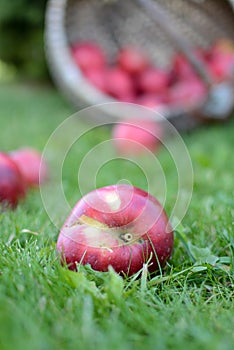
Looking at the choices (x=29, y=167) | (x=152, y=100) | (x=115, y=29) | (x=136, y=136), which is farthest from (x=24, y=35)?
(x=29, y=167)

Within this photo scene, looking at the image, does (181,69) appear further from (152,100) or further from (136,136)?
(136,136)

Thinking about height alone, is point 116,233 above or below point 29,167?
above

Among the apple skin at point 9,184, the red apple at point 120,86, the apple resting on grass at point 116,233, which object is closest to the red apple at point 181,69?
the red apple at point 120,86

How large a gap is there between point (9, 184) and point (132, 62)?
2324 millimetres

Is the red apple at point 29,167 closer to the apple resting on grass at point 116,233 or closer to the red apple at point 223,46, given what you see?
the apple resting on grass at point 116,233

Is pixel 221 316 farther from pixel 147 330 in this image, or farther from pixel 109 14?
pixel 109 14

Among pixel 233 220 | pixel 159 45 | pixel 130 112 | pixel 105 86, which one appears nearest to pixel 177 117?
pixel 130 112

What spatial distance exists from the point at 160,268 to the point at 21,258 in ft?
1.01

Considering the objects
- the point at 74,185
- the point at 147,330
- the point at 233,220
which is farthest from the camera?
the point at 74,185

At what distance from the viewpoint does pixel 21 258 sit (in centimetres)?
115

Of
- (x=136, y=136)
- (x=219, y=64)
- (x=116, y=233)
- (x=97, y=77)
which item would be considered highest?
(x=116, y=233)

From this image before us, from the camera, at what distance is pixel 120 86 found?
3564 mm

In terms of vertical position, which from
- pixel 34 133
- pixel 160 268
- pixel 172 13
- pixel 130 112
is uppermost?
pixel 172 13

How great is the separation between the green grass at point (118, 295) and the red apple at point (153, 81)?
6.37 ft
